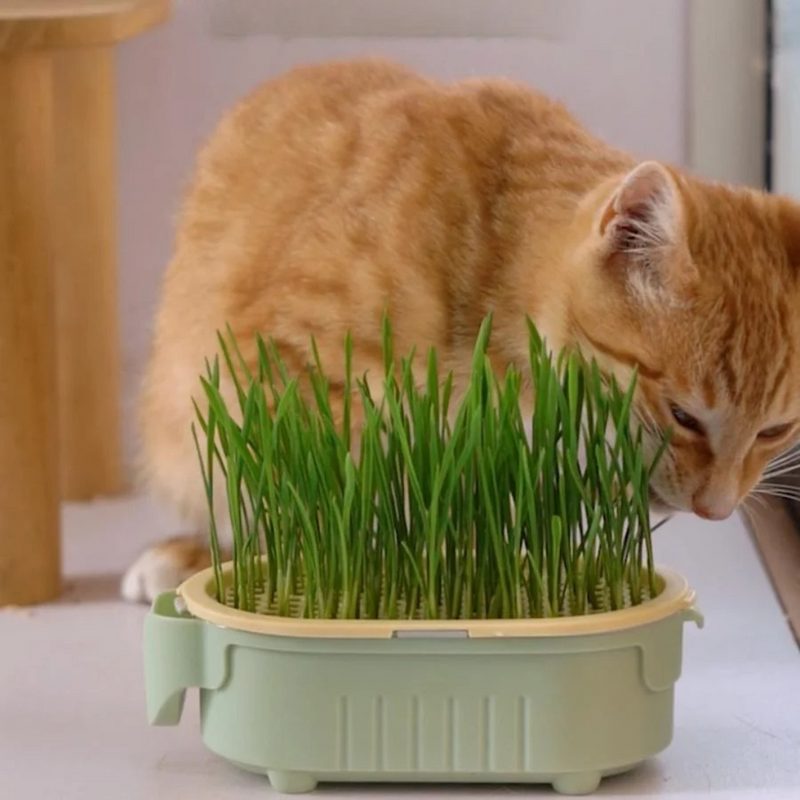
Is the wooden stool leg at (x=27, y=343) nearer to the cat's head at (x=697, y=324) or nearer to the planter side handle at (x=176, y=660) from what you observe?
the planter side handle at (x=176, y=660)

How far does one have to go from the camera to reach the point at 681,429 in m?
1.22

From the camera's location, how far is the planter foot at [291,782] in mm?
1116

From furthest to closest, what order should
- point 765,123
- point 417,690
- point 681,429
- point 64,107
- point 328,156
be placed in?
1. point 765,123
2. point 64,107
3. point 328,156
4. point 681,429
5. point 417,690

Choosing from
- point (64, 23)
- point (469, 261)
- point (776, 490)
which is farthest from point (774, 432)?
point (64, 23)

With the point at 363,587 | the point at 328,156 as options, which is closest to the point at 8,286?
the point at 328,156

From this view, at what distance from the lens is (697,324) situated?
1210mm

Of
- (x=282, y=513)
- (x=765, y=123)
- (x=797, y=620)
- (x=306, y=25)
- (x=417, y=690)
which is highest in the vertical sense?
(x=306, y=25)

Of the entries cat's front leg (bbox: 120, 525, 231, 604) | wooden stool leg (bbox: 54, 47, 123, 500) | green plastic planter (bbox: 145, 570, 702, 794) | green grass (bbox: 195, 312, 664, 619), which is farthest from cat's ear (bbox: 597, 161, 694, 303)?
wooden stool leg (bbox: 54, 47, 123, 500)

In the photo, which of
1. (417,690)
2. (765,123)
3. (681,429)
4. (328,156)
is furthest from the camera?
(765,123)

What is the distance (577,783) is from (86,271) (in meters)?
1.08

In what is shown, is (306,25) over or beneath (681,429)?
over

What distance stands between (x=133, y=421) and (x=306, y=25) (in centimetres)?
62

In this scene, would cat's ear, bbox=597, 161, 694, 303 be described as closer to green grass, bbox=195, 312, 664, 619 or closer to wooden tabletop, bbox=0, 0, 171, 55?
green grass, bbox=195, 312, 664, 619

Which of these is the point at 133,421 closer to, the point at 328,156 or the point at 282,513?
the point at 328,156
